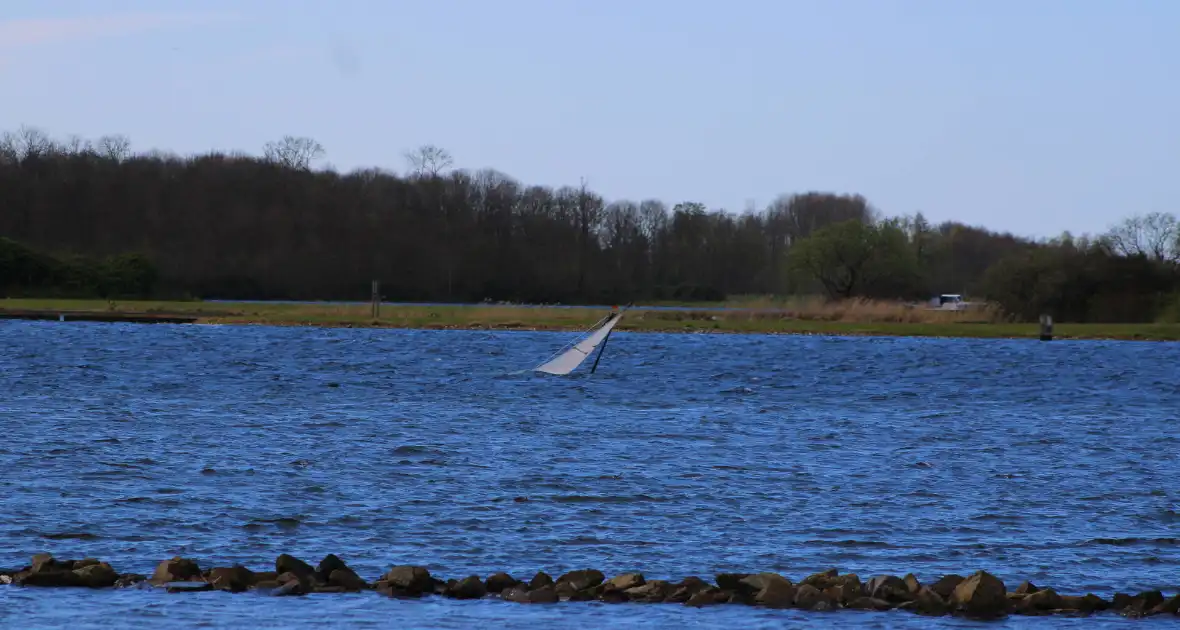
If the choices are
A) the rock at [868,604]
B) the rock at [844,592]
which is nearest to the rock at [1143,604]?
the rock at [868,604]

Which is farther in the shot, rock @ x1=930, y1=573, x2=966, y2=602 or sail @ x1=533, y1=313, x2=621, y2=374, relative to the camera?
sail @ x1=533, y1=313, x2=621, y2=374

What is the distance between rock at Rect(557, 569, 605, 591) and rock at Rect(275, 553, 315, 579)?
229 cm

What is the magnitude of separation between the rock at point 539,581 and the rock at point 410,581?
2.98 feet

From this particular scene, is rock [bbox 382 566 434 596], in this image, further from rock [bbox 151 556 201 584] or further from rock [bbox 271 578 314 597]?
rock [bbox 151 556 201 584]

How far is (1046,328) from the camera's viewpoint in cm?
7631

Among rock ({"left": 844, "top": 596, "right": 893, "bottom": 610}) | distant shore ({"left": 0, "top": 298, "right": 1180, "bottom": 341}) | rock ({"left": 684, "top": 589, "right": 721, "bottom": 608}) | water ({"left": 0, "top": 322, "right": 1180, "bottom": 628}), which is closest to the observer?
rock ({"left": 844, "top": 596, "right": 893, "bottom": 610})

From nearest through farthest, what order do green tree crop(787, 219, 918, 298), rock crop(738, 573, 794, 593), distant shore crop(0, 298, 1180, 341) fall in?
1. rock crop(738, 573, 794, 593)
2. distant shore crop(0, 298, 1180, 341)
3. green tree crop(787, 219, 918, 298)

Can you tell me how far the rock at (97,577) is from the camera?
14062 mm

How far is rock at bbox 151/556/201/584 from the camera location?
14195 mm

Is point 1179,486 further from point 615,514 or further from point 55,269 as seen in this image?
point 55,269

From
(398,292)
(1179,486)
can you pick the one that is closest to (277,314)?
(398,292)

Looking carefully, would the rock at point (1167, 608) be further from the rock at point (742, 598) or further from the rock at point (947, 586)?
the rock at point (742, 598)

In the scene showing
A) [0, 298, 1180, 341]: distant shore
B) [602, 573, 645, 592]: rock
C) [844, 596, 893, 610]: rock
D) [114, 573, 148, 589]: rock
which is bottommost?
[114, 573, 148, 589]: rock

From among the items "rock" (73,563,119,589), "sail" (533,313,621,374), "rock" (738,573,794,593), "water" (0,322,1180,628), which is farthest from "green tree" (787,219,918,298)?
"rock" (73,563,119,589)
